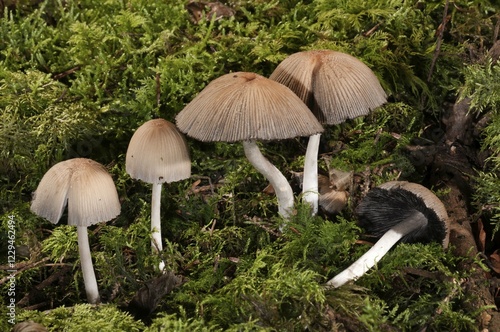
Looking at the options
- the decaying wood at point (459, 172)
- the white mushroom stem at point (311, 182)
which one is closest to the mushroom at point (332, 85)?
the white mushroom stem at point (311, 182)

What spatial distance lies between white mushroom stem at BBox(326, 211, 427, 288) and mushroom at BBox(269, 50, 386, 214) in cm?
57

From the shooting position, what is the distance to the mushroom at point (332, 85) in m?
2.25

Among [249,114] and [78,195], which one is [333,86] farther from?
[78,195]

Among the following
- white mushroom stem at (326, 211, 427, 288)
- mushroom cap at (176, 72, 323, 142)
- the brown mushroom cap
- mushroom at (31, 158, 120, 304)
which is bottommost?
white mushroom stem at (326, 211, 427, 288)

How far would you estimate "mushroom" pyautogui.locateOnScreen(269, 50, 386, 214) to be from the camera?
225cm

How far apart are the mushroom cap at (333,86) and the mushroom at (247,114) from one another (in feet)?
0.53

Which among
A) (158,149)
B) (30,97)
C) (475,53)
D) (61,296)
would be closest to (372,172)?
(475,53)

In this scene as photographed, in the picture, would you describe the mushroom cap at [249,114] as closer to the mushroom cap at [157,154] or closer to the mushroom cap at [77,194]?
the mushroom cap at [157,154]

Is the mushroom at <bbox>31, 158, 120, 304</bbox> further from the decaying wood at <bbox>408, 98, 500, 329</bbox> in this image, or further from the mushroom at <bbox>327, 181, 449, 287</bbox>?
the decaying wood at <bbox>408, 98, 500, 329</bbox>

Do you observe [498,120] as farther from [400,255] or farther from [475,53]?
[400,255]

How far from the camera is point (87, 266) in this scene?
224 cm

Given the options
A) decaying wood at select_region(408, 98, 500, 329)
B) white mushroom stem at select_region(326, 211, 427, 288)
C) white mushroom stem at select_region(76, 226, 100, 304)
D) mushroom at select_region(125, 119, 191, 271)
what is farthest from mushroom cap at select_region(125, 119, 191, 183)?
decaying wood at select_region(408, 98, 500, 329)

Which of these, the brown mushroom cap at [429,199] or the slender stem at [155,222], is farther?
the slender stem at [155,222]

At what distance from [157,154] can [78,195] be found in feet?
1.19
